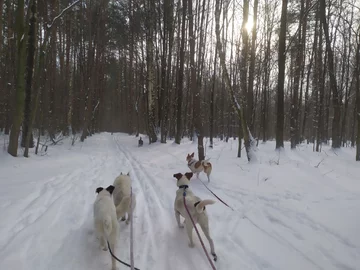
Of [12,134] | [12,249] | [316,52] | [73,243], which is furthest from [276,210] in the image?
[316,52]

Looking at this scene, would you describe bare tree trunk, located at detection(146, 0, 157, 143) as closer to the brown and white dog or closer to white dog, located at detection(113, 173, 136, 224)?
the brown and white dog

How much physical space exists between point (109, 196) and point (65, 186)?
11.4 feet

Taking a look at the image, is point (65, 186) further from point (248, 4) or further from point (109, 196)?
point (248, 4)

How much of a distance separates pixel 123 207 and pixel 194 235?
1.26 meters

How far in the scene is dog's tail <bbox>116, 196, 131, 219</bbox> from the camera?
3.97 meters

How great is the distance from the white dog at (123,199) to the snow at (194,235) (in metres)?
0.36

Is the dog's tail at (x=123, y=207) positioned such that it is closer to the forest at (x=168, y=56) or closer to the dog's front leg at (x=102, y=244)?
the dog's front leg at (x=102, y=244)

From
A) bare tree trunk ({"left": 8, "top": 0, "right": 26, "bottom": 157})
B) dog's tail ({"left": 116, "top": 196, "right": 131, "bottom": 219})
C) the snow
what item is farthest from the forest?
dog's tail ({"left": 116, "top": 196, "right": 131, "bottom": 219})

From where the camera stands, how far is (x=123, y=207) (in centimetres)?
402

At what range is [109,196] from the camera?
3.66 meters

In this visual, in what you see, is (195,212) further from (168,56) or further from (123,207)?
(168,56)

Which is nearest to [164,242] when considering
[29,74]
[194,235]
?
[194,235]

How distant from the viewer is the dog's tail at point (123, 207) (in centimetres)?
397

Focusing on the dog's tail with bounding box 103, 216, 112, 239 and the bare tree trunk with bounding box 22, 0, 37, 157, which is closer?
the dog's tail with bounding box 103, 216, 112, 239
